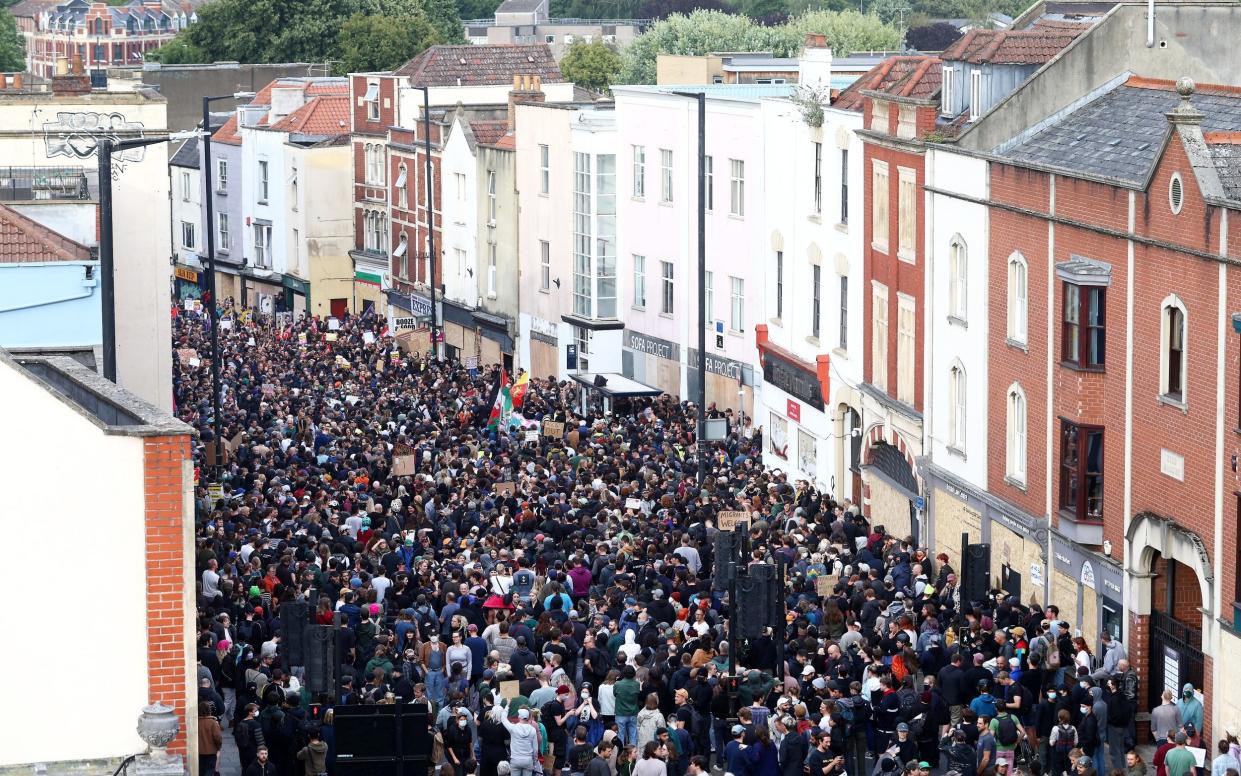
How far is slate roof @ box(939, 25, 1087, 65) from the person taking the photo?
3888 centimetres

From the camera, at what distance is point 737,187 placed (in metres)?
55.3

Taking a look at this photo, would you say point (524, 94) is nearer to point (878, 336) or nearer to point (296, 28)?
point (878, 336)

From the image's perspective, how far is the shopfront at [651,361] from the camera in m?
59.9

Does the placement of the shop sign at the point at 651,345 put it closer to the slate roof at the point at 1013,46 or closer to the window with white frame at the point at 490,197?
the window with white frame at the point at 490,197

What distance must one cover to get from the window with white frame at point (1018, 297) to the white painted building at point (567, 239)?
2853 cm

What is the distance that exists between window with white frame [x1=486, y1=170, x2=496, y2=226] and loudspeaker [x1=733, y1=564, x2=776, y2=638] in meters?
48.0

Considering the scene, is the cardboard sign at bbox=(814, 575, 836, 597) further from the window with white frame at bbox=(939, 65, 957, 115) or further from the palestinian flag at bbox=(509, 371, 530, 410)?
the palestinian flag at bbox=(509, 371, 530, 410)

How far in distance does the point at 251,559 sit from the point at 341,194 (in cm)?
5665

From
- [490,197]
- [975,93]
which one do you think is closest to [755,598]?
[975,93]

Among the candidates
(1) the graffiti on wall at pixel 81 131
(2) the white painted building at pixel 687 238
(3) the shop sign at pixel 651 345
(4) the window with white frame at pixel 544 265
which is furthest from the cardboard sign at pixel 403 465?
(4) the window with white frame at pixel 544 265

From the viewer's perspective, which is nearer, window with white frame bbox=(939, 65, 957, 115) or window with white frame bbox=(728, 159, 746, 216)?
window with white frame bbox=(939, 65, 957, 115)

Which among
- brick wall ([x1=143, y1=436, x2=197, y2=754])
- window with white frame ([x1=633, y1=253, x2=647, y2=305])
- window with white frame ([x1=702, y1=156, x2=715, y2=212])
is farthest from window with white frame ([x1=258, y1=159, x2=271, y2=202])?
brick wall ([x1=143, y1=436, x2=197, y2=754])

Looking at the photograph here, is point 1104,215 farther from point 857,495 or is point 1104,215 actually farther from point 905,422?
point 857,495

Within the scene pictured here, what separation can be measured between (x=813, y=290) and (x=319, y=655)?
26136 millimetres
